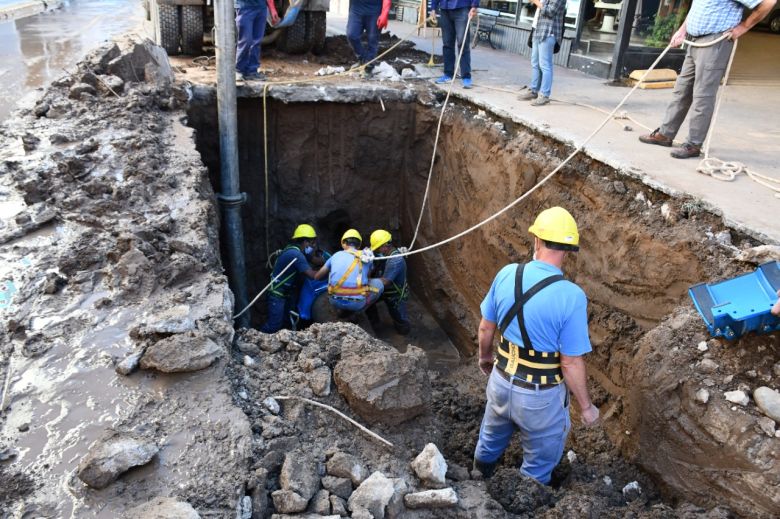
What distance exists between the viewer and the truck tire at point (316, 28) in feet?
31.0

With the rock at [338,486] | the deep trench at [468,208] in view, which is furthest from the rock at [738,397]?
the rock at [338,486]

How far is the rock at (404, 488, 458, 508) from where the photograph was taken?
2594 mm

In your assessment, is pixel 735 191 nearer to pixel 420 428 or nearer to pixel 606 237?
pixel 606 237

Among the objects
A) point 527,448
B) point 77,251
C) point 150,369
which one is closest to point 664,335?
point 527,448

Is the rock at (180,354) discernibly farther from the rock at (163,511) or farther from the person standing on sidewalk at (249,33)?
the person standing on sidewalk at (249,33)

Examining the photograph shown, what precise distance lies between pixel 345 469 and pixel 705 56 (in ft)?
13.5

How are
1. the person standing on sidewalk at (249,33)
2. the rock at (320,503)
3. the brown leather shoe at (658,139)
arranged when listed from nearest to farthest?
the rock at (320,503)
the brown leather shoe at (658,139)
the person standing on sidewalk at (249,33)

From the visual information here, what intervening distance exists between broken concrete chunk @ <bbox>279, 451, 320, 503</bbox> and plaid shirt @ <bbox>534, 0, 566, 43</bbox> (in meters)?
5.65

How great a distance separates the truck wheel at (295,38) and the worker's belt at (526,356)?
739cm

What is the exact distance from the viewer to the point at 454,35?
25.8 feet

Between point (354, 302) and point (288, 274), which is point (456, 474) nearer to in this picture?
point (354, 302)

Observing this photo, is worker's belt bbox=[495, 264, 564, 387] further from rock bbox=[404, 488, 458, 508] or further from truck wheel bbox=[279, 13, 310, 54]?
truck wheel bbox=[279, 13, 310, 54]

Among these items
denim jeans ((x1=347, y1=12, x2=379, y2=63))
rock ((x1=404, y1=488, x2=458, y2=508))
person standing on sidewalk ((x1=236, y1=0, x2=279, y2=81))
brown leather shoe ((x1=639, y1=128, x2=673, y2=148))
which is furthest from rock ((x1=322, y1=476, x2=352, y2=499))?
denim jeans ((x1=347, y1=12, x2=379, y2=63))

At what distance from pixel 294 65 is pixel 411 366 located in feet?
22.6
